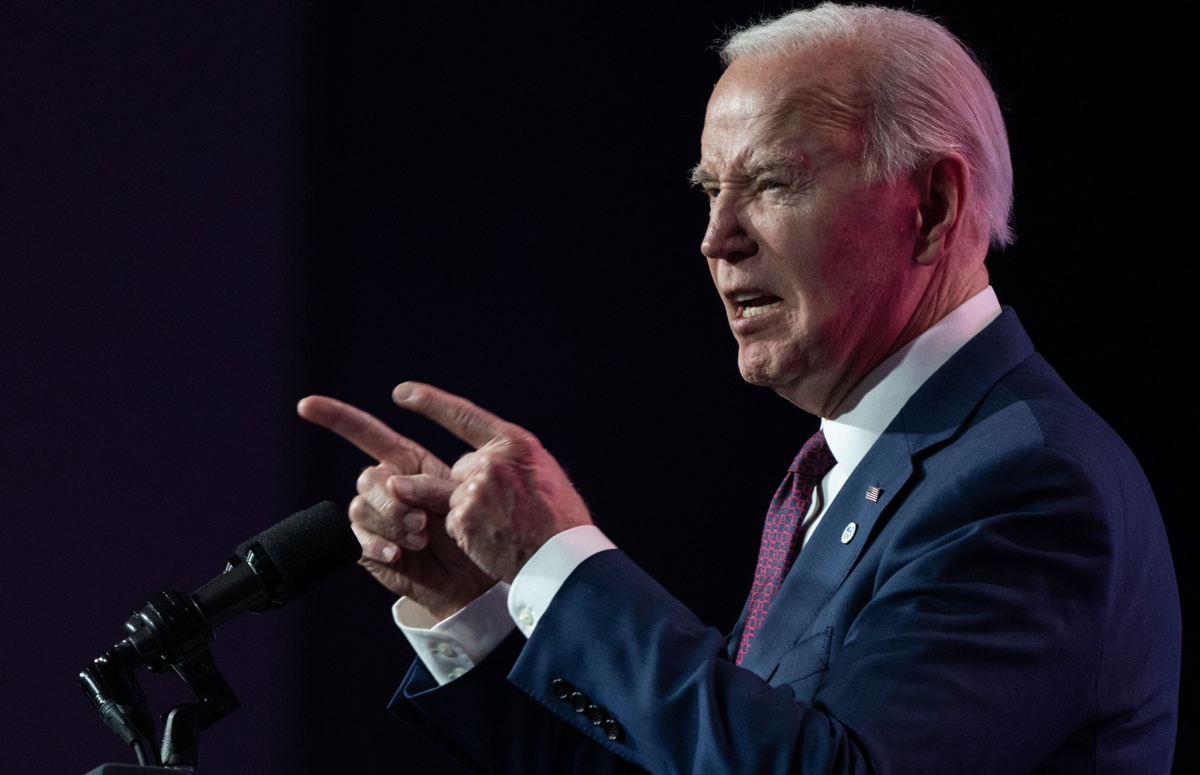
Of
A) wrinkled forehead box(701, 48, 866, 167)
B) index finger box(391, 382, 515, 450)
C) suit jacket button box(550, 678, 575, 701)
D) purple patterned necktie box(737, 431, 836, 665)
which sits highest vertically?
wrinkled forehead box(701, 48, 866, 167)

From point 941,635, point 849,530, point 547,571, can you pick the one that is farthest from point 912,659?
point 547,571

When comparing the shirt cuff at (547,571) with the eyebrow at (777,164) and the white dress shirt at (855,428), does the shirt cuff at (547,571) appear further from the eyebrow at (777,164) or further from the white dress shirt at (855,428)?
the eyebrow at (777,164)

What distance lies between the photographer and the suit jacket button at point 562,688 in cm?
132

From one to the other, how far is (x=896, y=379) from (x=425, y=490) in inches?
24.4

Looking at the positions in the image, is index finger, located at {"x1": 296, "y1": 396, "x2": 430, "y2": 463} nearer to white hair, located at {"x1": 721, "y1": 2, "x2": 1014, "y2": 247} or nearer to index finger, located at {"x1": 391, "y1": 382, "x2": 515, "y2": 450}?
index finger, located at {"x1": 391, "y1": 382, "x2": 515, "y2": 450}

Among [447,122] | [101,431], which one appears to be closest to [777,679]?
[101,431]

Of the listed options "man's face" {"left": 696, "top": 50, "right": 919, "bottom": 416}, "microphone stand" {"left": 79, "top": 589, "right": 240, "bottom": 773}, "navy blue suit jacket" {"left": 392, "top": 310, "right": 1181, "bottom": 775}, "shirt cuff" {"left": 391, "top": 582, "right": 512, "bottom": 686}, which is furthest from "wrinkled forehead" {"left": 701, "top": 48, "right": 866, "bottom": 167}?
"microphone stand" {"left": 79, "top": 589, "right": 240, "bottom": 773}

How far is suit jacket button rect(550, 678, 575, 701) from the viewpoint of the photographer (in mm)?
1317

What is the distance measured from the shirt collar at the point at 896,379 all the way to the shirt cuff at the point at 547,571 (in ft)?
1.45

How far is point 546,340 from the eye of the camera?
3039 mm

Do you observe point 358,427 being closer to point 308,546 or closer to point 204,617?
point 308,546

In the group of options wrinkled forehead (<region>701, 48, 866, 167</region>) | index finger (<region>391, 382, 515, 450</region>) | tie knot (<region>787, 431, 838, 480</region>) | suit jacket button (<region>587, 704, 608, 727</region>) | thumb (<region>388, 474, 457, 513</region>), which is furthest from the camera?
tie knot (<region>787, 431, 838, 480</region>)

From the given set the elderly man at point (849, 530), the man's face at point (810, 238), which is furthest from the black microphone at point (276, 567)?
the man's face at point (810, 238)

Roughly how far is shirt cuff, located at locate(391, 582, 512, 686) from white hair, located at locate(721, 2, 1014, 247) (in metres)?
0.75
